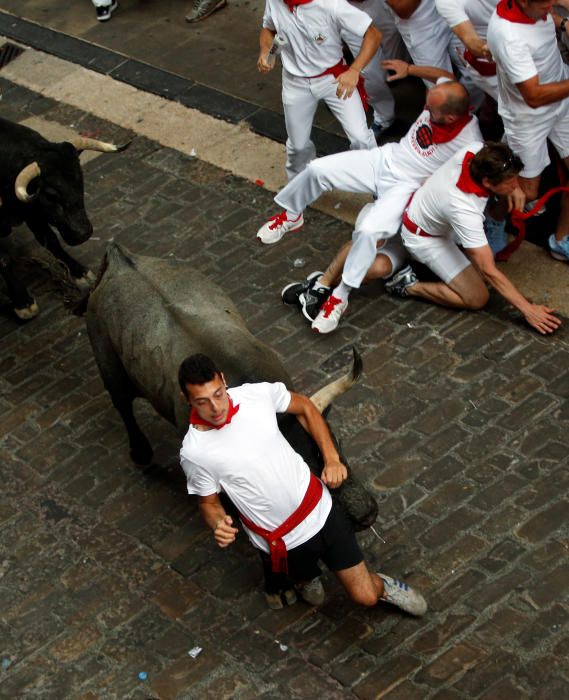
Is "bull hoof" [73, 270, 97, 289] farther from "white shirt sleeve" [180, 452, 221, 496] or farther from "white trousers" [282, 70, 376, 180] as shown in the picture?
"white shirt sleeve" [180, 452, 221, 496]

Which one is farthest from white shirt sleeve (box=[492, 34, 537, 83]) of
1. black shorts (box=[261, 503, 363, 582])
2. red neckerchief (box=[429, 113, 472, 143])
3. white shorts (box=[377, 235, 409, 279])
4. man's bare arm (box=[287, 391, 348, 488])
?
black shorts (box=[261, 503, 363, 582])

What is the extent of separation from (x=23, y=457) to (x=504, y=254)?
3901 millimetres

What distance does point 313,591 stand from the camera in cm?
680

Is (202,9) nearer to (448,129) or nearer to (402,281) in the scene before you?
(448,129)

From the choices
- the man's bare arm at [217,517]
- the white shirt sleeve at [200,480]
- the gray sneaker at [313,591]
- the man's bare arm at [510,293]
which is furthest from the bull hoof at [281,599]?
the man's bare arm at [510,293]

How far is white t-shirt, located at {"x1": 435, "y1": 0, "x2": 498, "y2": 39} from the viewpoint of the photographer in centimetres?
897

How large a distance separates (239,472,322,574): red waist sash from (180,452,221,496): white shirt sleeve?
27 centimetres

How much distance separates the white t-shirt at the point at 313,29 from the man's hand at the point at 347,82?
0.75 ft

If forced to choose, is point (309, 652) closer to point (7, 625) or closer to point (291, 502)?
point (291, 502)

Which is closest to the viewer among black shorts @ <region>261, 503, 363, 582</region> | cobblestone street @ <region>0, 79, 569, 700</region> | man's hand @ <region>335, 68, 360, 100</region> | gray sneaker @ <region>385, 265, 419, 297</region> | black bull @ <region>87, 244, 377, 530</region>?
black shorts @ <region>261, 503, 363, 582</region>

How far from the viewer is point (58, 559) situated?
7.55 m

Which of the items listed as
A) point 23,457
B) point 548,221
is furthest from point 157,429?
point 548,221

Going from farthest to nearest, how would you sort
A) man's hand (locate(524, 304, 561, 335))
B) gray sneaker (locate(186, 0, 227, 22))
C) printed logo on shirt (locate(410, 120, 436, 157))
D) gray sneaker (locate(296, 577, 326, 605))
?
1. gray sneaker (locate(186, 0, 227, 22))
2. printed logo on shirt (locate(410, 120, 436, 157))
3. man's hand (locate(524, 304, 561, 335))
4. gray sneaker (locate(296, 577, 326, 605))

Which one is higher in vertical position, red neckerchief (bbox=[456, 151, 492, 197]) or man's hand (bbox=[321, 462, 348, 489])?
man's hand (bbox=[321, 462, 348, 489])
